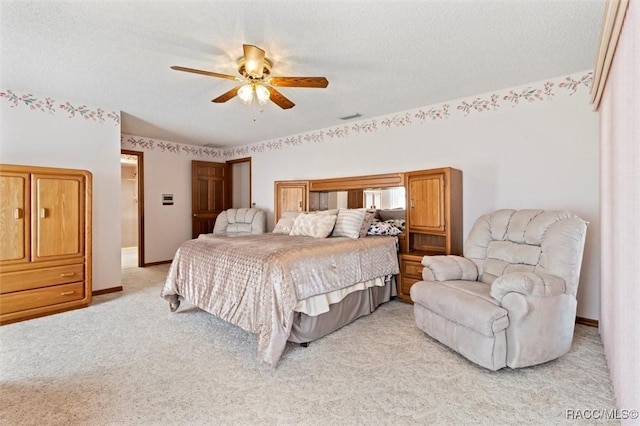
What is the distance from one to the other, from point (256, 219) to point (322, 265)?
10.1 feet

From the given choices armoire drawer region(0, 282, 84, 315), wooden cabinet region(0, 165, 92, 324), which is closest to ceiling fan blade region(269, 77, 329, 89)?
wooden cabinet region(0, 165, 92, 324)

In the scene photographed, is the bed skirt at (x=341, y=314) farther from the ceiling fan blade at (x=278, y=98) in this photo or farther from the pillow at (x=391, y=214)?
the ceiling fan blade at (x=278, y=98)

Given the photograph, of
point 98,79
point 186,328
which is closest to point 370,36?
point 98,79

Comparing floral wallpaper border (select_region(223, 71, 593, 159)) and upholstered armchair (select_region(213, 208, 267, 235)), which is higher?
floral wallpaper border (select_region(223, 71, 593, 159))

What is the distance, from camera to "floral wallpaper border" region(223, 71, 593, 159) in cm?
298

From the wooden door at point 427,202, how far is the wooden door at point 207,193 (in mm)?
4399

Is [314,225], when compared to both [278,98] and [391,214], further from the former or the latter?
[278,98]

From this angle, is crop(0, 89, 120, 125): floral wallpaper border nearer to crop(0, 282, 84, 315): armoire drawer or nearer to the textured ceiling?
the textured ceiling

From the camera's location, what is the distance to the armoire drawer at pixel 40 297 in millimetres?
2965

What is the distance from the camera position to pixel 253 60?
231 centimetres

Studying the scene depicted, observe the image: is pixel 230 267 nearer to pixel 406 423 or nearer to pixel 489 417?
pixel 406 423

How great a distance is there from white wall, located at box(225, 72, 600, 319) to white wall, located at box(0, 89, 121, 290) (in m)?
3.25

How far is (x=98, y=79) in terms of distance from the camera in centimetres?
Answer: 301

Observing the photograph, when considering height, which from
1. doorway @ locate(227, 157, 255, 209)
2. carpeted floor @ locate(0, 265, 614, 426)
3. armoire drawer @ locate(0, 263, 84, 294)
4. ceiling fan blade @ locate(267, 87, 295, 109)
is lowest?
carpeted floor @ locate(0, 265, 614, 426)
